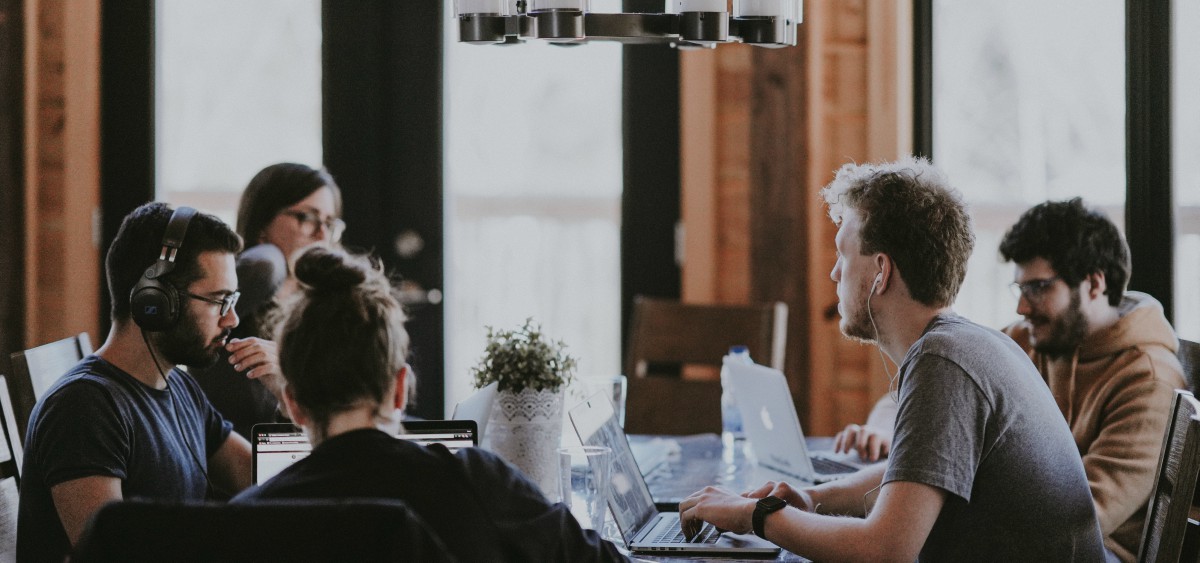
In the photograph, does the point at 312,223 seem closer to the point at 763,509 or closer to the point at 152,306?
the point at 152,306

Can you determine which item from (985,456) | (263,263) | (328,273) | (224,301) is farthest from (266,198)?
(985,456)

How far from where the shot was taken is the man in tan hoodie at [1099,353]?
2125 millimetres

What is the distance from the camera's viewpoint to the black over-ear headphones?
1.79 metres

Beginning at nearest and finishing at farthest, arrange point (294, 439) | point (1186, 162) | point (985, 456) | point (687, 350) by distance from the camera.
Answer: point (985, 456)
point (294, 439)
point (687, 350)
point (1186, 162)

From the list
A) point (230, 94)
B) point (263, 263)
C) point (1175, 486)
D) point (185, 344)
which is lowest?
point (1175, 486)

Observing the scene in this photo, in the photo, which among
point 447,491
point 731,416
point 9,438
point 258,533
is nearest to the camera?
point 258,533

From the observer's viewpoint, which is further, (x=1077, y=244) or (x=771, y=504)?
(x=1077, y=244)

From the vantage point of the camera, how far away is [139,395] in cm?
181

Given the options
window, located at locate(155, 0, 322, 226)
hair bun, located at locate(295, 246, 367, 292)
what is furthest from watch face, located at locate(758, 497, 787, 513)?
window, located at locate(155, 0, 322, 226)

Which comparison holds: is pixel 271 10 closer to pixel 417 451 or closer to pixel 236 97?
pixel 236 97

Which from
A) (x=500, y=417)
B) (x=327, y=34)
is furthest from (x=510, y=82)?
(x=500, y=417)

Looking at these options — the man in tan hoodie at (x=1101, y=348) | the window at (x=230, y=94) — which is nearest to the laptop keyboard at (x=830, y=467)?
the man in tan hoodie at (x=1101, y=348)

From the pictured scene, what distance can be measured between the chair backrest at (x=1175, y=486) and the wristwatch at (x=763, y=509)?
1.99 feet

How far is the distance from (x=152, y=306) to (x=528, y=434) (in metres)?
0.66
